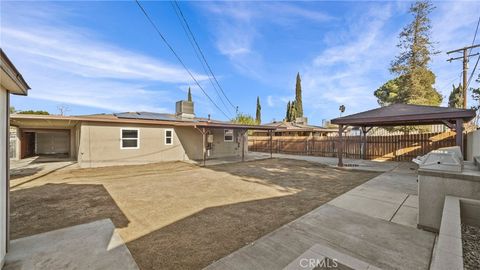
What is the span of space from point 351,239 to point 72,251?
3.89 metres

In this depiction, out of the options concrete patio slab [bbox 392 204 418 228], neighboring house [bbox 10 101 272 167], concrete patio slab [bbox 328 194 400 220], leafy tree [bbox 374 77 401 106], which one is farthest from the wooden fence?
Result: leafy tree [bbox 374 77 401 106]

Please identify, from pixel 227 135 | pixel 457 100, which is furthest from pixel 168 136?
pixel 457 100

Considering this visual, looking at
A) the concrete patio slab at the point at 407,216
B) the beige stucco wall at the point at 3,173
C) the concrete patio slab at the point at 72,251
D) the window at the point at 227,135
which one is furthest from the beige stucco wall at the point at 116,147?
the concrete patio slab at the point at 407,216

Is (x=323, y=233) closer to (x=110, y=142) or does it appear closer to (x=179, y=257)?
(x=179, y=257)

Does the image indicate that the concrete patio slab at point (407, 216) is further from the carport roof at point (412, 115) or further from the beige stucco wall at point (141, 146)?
the beige stucco wall at point (141, 146)

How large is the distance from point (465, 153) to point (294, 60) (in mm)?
11502

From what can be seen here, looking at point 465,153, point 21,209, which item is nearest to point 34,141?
point 21,209

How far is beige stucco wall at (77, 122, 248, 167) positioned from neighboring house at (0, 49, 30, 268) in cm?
826

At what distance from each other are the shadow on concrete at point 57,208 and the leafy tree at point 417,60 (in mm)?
20550

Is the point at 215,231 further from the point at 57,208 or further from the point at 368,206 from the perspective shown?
the point at 57,208

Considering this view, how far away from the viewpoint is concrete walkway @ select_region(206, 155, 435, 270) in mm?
2398

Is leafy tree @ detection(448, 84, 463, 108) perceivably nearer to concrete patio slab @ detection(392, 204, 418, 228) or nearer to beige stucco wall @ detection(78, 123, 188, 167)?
concrete patio slab @ detection(392, 204, 418, 228)

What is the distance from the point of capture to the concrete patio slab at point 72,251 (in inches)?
93.8

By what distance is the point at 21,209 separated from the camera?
434cm
